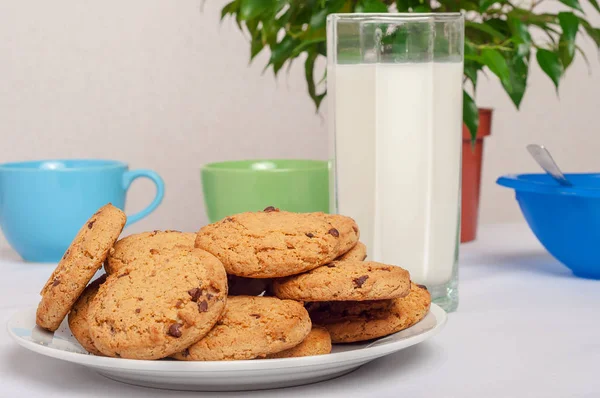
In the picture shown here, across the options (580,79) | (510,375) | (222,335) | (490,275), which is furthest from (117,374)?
(580,79)

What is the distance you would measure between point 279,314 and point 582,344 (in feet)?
0.94

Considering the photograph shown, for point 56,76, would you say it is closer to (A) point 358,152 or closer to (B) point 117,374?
(A) point 358,152

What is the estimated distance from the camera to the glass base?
0.76 meters

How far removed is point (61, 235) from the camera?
1.00 meters

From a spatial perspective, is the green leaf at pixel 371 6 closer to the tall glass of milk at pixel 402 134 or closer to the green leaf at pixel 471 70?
the green leaf at pixel 471 70

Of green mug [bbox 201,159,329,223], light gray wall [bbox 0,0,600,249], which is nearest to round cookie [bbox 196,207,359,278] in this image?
green mug [bbox 201,159,329,223]

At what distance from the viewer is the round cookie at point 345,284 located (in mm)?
539

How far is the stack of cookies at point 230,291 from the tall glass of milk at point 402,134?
12 cm

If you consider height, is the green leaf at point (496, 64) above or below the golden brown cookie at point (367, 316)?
above

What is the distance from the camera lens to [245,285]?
607 millimetres

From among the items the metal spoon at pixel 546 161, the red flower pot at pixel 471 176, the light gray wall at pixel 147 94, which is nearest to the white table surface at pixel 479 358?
the metal spoon at pixel 546 161

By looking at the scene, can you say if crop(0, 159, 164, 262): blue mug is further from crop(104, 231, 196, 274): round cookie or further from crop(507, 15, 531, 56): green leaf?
crop(507, 15, 531, 56): green leaf

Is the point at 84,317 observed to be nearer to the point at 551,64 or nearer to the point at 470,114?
the point at 470,114

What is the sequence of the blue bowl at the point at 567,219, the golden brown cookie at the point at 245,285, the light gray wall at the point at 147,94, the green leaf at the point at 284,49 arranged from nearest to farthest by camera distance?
1. the golden brown cookie at the point at 245,285
2. the blue bowl at the point at 567,219
3. the green leaf at the point at 284,49
4. the light gray wall at the point at 147,94
